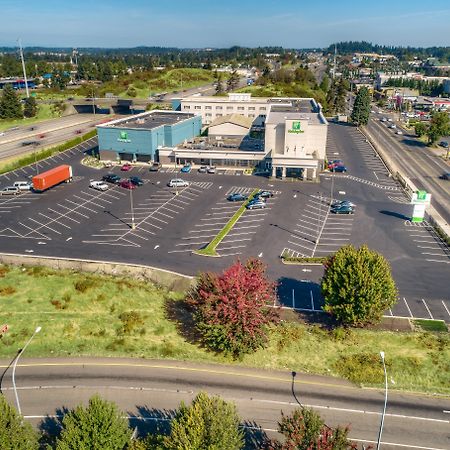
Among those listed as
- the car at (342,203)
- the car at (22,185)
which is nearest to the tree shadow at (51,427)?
the car at (342,203)

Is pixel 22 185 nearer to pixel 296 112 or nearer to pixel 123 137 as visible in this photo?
pixel 123 137

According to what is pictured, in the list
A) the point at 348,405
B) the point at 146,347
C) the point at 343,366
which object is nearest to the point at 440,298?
the point at 343,366

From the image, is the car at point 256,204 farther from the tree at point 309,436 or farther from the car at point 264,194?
the tree at point 309,436

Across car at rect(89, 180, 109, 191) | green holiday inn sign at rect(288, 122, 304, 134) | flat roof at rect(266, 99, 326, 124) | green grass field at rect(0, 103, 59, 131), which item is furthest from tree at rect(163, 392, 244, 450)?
green grass field at rect(0, 103, 59, 131)

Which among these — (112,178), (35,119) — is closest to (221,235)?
(112,178)

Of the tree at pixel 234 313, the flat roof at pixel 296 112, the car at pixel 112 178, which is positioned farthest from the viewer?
the flat roof at pixel 296 112

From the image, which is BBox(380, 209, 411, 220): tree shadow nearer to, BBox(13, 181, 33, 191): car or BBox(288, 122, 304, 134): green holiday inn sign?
BBox(288, 122, 304, 134): green holiday inn sign
